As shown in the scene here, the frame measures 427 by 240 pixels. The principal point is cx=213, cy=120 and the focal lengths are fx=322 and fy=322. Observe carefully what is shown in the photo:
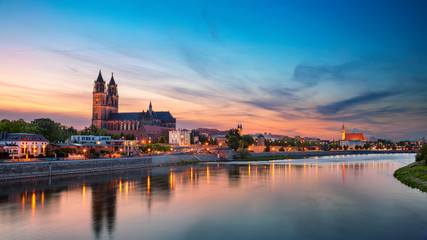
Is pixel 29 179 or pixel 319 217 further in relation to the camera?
pixel 29 179

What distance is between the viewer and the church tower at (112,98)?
183 m

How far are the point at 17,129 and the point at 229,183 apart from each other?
163 ft

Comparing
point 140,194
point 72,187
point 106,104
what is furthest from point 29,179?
point 106,104

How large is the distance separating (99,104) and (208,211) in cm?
16556

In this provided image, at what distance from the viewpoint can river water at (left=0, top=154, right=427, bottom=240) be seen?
20812 mm

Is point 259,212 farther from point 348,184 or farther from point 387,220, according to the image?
point 348,184

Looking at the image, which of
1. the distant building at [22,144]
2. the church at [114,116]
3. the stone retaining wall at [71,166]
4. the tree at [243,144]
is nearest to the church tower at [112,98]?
the church at [114,116]

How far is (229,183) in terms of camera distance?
4541 centimetres

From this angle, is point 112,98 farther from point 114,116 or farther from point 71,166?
point 71,166

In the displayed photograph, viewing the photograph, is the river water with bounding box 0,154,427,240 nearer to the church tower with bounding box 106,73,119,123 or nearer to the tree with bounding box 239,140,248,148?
the tree with bounding box 239,140,248,148

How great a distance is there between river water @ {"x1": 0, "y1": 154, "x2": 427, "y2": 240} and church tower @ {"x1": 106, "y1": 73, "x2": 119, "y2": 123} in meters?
145

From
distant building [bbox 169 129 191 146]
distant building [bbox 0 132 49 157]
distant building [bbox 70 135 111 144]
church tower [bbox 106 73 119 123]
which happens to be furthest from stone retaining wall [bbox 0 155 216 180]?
church tower [bbox 106 73 119 123]

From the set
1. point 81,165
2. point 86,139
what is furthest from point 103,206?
point 86,139

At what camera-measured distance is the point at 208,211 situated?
27.4 metres
